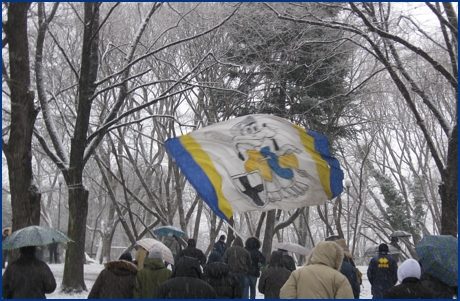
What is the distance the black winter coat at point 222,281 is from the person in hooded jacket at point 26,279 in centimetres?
195

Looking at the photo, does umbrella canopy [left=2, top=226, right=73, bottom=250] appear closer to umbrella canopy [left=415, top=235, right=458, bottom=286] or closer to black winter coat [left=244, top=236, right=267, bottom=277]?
umbrella canopy [left=415, top=235, right=458, bottom=286]

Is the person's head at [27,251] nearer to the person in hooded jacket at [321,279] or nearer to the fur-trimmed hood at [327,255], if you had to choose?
the person in hooded jacket at [321,279]

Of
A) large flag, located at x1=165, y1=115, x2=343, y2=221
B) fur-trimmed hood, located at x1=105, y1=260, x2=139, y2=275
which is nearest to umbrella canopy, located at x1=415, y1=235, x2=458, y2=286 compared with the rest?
large flag, located at x1=165, y1=115, x2=343, y2=221

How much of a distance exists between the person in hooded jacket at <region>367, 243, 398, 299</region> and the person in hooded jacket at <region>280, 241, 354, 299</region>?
5.00 m

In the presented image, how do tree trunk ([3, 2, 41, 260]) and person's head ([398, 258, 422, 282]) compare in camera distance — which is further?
tree trunk ([3, 2, 41, 260])

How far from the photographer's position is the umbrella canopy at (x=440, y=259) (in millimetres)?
5492

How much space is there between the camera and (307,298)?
5.13 m

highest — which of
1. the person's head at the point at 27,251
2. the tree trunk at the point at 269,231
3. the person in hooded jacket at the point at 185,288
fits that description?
the tree trunk at the point at 269,231

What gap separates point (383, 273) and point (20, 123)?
284 inches

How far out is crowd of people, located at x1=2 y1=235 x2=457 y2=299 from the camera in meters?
5.14

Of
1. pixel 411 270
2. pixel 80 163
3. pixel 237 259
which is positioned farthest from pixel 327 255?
pixel 80 163

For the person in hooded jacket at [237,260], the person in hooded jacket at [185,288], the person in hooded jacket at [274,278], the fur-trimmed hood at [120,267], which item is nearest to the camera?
the person in hooded jacket at [185,288]

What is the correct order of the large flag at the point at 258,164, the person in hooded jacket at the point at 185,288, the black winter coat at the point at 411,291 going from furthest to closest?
the large flag at the point at 258,164 < the person in hooded jacket at the point at 185,288 < the black winter coat at the point at 411,291

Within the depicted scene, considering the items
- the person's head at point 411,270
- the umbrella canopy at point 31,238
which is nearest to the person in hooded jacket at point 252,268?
the umbrella canopy at point 31,238
